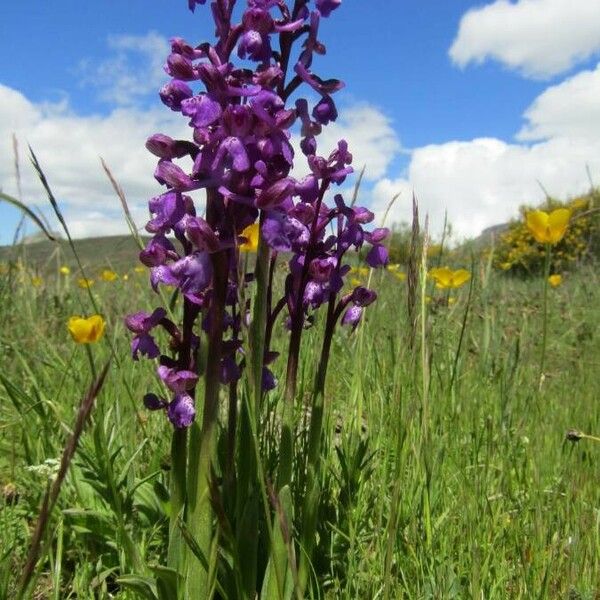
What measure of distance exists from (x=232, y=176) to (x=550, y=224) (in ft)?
4.68

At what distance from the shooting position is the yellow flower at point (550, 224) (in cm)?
225

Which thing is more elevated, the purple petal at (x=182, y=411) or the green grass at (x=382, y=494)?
the purple petal at (x=182, y=411)

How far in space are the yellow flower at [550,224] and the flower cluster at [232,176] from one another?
1.07m

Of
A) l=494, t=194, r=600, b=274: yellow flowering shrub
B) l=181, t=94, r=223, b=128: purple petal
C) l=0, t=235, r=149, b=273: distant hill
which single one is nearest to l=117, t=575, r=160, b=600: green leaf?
l=181, t=94, r=223, b=128: purple petal

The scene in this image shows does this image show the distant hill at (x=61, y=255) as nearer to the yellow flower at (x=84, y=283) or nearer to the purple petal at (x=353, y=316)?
the yellow flower at (x=84, y=283)

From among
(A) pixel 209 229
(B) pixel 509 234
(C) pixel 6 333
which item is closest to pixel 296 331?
(A) pixel 209 229

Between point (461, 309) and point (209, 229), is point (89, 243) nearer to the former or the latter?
point (461, 309)

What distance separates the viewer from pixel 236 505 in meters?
1.41

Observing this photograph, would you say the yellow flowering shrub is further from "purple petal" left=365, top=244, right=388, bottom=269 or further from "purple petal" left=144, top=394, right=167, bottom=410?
"purple petal" left=144, top=394, right=167, bottom=410

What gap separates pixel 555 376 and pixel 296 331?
270 cm

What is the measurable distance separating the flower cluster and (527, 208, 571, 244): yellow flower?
3.52 ft

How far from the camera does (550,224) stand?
2281 mm

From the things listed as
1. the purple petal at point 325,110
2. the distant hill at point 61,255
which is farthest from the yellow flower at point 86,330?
the purple petal at point 325,110

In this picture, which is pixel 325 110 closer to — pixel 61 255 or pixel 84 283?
pixel 84 283
